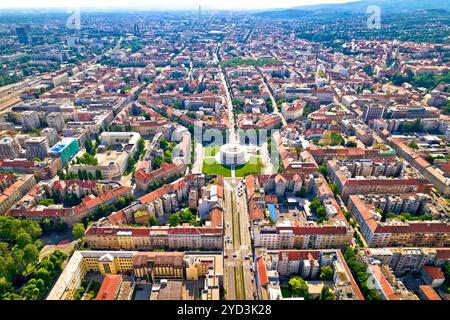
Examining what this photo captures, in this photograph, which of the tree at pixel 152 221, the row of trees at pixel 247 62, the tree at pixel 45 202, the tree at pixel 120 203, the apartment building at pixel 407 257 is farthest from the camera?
the row of trees at pixel 247 62

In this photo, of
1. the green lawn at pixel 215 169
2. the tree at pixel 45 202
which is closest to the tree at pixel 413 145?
the green lawn at pixel 215 169

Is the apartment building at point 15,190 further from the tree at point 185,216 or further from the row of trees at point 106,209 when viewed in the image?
the tree at point 185,216

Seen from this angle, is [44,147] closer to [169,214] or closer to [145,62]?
[169,214]

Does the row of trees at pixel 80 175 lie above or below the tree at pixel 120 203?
above

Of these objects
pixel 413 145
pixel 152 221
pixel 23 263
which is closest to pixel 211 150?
pixel 152 221

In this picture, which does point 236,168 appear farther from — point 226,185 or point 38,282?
point 38,282

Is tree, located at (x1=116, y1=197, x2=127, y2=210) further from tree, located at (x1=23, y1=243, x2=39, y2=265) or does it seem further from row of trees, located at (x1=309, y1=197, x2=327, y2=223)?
row of trees, located at (x1=309, y1=197, x2=327, y2=223)

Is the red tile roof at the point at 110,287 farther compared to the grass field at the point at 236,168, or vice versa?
the grass field at the point at 236,168
